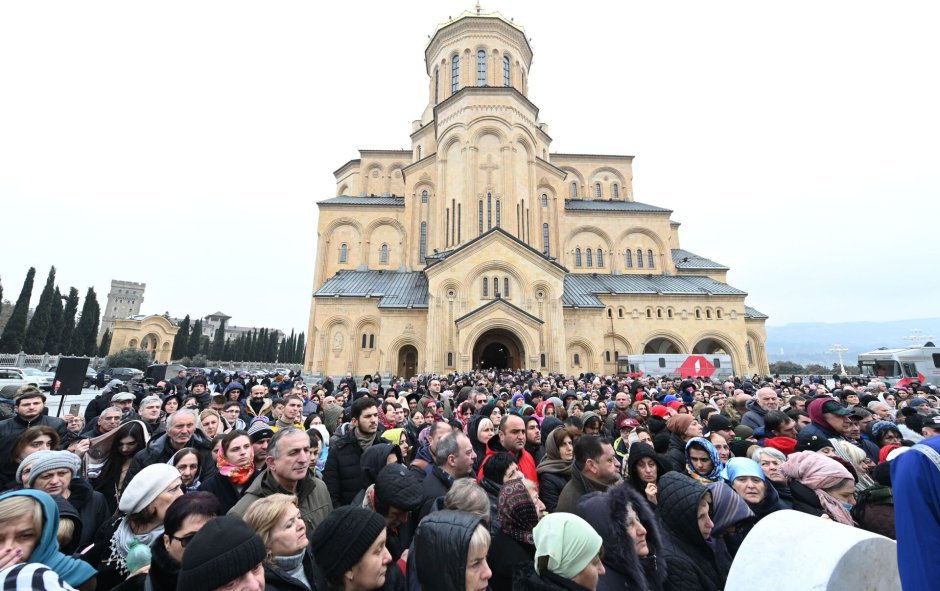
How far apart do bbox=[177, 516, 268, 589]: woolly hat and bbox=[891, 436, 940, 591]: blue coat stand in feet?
8.44

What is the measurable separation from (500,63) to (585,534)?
33.3 m

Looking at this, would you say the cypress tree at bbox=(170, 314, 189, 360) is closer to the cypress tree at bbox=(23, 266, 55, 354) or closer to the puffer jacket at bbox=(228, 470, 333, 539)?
the cypress tree at bbox=(23, 266, 55, 354)

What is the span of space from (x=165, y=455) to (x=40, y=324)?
4330 centimetres

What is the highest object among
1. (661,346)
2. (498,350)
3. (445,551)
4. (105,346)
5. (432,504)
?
(105,346)

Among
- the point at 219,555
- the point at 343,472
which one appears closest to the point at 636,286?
the point at 343,472

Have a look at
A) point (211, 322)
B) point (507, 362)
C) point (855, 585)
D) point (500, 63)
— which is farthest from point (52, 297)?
point (211, 322)

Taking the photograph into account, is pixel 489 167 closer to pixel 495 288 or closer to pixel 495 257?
pixel 495 257

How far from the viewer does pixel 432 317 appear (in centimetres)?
2188

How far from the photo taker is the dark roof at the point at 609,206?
106 ft

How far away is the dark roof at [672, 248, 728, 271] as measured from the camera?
32.0m

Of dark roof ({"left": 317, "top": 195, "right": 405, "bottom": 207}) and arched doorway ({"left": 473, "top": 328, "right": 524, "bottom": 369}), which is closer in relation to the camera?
arched doorway ({"left": 473, "top": 328, "right": 524, "bottom": 369})

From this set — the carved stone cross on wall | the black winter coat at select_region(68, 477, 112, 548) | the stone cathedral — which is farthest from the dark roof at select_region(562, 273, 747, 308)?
the black winter coat at select_region(68, 477, 112, 548)

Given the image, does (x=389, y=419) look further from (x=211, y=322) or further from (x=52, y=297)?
(x=211, y=322)

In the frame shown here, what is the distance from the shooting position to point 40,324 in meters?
33.0
